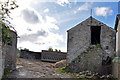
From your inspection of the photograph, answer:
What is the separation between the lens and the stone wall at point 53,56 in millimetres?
17266

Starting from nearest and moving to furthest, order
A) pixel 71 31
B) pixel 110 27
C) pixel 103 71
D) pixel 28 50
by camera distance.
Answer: pixel 103 71, pixel 110 27, pixel 71 31, pixel 28 50

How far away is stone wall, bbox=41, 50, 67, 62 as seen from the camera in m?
17.3

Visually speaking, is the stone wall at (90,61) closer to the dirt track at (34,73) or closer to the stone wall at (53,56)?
the dirt track at (34,73)

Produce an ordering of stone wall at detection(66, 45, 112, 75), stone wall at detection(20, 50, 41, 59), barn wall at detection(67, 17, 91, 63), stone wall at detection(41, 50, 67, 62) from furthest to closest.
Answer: stone wall at detection(20, 50, 41, 59), stone wall at detection(41, 50, 67, 62), barn wall at detection(67, 17, 91, 63), stone wall at detection(66, 45, 112, 75)

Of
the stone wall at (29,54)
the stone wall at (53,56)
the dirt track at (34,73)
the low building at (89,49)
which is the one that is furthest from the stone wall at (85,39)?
the stone wall at (29,54)

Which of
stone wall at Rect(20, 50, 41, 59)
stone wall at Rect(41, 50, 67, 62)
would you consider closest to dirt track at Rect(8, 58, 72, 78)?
stone wall at Rect(41, 50, 67, 62)

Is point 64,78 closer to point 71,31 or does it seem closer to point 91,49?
point 91,49

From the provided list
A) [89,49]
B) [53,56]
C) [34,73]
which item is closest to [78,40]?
[89,49]

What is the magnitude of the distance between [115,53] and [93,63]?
2236 mm

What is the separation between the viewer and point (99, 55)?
1067 centimetres

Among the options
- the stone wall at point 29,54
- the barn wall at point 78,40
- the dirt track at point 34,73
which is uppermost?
the barn wall at point 78,40

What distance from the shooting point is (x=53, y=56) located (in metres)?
17.4

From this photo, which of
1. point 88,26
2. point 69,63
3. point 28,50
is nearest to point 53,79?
point 69,63

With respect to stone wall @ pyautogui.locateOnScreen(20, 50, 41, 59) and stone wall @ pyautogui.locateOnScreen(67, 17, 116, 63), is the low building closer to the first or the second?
stone wall @ pyautogui.locateOnScreen(67, 17, 116, 63)
